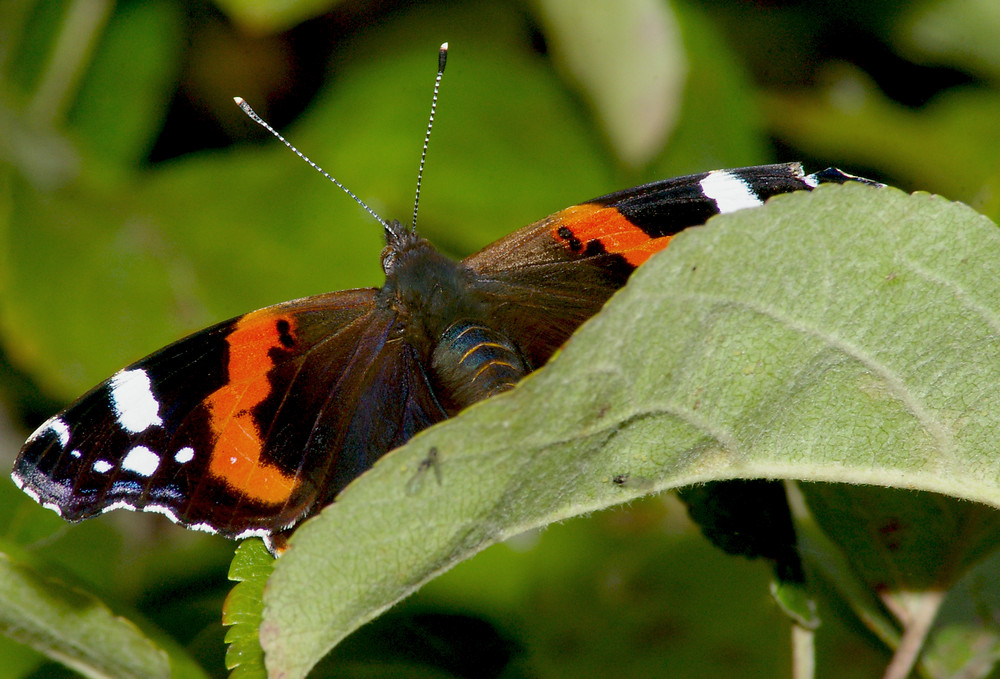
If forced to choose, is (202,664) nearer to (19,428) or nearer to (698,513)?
(698,513)

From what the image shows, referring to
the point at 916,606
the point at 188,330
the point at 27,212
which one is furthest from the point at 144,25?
the point at 916,606

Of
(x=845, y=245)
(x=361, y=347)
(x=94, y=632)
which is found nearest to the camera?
(x=845, y=245)

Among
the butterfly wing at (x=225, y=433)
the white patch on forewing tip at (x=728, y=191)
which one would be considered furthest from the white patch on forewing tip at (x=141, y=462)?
the white patch on forewing tip at (x=728, y=191)

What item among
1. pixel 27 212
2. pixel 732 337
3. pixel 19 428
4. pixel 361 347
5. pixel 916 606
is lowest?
pixel 916 606

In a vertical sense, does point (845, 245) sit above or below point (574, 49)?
below

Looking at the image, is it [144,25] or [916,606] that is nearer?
[916,606]

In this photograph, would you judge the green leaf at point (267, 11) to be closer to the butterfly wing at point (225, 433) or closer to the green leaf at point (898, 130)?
the butterfly wing at point (225, 433)

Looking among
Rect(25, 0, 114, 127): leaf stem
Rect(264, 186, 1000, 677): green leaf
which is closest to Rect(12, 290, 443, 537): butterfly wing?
Rect(264, 186, 1000, 677): green leaf

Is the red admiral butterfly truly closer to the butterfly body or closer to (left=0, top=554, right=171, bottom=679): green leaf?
the butterfly body
